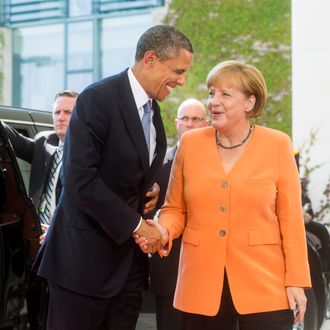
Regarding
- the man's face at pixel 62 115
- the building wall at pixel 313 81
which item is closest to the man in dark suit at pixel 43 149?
the man's face at pixel 62 115

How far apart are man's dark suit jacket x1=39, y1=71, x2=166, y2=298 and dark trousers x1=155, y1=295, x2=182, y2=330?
1384 mm

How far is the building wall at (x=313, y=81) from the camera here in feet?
31.4

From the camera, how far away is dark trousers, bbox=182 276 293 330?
9.91 feet

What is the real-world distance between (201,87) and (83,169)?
9.29 metres

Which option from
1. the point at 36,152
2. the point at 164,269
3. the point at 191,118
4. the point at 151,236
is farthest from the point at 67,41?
the point at 151,236

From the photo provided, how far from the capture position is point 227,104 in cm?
309

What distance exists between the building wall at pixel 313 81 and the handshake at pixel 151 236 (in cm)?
657

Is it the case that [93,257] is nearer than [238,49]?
Yes

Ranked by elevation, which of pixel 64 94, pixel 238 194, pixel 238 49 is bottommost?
pixel 238 194

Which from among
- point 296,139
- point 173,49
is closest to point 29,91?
point 296,139

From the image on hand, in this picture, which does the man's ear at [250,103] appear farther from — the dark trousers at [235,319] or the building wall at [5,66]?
the building wall at [5,66]

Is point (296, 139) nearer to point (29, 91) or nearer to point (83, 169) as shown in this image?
point (29, 91)

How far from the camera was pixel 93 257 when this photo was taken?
3.03 m

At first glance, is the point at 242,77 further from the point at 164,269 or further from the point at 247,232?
the point at 164,269
